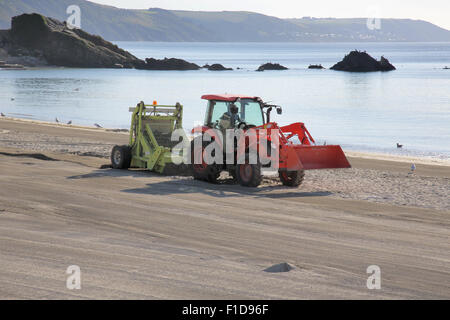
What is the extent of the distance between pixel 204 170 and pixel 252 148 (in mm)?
1584

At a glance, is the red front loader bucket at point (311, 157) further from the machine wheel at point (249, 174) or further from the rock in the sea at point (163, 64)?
the rock in the sea at point (163, 64)

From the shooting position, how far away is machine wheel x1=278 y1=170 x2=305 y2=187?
15.0m

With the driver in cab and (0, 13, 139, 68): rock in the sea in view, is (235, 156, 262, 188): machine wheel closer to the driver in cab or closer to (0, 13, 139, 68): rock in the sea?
the driver in cab

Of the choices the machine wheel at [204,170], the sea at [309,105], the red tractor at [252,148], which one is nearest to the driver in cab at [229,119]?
the red tractor at [252,148]

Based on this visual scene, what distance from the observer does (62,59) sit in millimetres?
121062

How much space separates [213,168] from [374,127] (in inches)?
1051

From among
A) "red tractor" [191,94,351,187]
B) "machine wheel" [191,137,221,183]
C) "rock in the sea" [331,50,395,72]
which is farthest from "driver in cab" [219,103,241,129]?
"rock in the sea" [331,50,395,72]

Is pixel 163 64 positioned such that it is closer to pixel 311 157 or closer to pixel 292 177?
pixel 292 177

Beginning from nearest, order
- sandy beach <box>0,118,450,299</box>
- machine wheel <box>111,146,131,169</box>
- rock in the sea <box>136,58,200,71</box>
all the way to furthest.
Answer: sandy beach <box>0,118,450,299</box>, machine wheel <box>111,146,131,169</box>, rock in the sea <box>136,58,200,71</box>

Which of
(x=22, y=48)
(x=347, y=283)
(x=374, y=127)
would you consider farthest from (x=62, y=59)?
(x=347, y=283)

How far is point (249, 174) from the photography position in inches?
575

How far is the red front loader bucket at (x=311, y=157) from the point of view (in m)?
14.0
